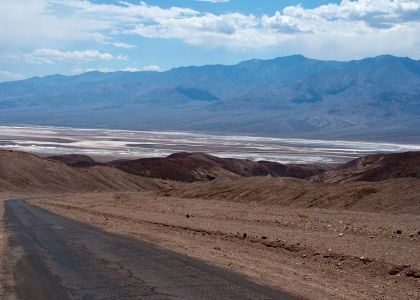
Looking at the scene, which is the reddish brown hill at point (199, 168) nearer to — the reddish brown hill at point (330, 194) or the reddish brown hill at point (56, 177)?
the reddish brown hill at point (56, 177)

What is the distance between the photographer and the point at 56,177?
69.2 meters

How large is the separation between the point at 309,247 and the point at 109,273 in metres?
5.11

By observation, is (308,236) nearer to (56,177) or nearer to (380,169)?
(380,169)

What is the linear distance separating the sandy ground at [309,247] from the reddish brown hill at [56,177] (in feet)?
142

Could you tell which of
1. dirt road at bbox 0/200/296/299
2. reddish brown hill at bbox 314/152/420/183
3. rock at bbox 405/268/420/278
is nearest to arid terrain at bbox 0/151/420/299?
rock at bbox 405/268/420/278

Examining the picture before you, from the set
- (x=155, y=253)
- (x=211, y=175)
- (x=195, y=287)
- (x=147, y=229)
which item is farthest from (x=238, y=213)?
(x=211, y=175)

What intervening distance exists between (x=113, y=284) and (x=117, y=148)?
135 m

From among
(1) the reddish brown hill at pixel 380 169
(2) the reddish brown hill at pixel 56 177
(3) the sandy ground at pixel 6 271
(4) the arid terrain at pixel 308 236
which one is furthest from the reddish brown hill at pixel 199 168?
(3) the sandy ground at pixel 6 271

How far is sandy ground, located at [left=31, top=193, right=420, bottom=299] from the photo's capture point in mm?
11070

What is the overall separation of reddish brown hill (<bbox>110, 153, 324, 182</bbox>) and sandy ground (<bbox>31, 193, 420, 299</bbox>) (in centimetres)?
6043

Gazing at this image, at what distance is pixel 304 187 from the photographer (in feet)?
113

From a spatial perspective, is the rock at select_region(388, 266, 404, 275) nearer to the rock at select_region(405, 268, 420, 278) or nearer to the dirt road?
the rock at select_region(405, 268, 420, 278)

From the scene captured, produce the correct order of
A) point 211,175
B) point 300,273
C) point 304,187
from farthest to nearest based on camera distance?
point 211,175 < point 304,187 < point 300,273

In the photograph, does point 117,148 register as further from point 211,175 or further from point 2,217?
point 2,217
